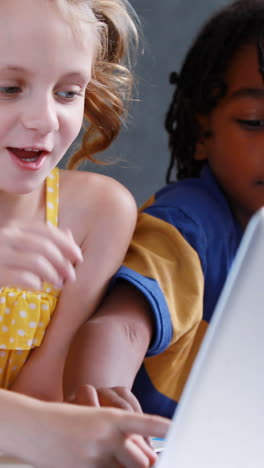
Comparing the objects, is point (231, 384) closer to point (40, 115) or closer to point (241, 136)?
point (40, 115)

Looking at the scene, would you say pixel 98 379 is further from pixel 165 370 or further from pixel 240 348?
pixel 240 348

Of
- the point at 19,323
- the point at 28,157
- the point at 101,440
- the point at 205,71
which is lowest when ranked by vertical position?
the point at 19,323

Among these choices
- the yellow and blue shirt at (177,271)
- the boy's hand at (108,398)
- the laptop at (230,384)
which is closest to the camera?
the laptop at (230,384)

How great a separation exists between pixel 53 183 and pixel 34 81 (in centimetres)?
22

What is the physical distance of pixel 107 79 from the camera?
979mm

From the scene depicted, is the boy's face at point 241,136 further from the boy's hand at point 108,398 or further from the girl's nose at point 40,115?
the boy's hand at point 108,398

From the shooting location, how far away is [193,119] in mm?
1116

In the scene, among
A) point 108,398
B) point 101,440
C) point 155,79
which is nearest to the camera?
point 101,440

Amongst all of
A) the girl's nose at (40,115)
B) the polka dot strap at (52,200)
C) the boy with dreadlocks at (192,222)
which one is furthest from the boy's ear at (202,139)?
the girl's nose at (40,115)

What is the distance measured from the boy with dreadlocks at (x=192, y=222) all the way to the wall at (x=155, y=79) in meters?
0.44

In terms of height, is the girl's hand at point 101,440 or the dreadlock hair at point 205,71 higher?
the dreadlock hair at point 205,71

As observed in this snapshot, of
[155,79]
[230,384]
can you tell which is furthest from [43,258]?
[155,79]

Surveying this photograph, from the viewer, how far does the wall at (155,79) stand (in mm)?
1612

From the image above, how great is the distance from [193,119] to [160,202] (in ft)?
0.65
